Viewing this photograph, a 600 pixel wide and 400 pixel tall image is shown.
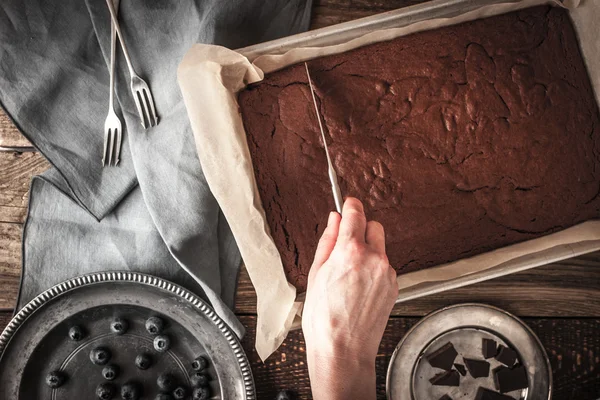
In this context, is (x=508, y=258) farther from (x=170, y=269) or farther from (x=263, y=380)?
(x=170, y=269)

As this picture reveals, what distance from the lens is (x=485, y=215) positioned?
1964mm

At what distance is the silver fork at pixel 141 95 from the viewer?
6.68 ft

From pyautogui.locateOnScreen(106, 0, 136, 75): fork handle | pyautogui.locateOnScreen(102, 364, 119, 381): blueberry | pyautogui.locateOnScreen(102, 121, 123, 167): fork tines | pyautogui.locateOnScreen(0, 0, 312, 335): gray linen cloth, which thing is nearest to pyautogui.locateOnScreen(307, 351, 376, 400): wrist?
pyautogui.locateOnScreen(0, 0, 312, 335): gray linen cloth

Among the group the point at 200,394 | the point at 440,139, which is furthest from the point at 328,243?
the point at 200,394

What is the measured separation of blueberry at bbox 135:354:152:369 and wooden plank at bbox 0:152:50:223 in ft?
2.47

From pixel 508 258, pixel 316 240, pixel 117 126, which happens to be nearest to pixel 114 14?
pixel 117 126

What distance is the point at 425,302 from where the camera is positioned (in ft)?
7.15

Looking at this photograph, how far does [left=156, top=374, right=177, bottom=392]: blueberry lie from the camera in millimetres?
2062

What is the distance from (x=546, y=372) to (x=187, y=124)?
5.71ft

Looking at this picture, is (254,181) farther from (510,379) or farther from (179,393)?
(510,379)

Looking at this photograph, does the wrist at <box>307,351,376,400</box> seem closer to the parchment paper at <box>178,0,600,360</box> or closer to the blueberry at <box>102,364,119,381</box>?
the parchment paper at <box>178,0,600,360</box>

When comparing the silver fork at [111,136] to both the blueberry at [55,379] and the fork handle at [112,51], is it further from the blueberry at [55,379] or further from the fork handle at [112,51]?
the blueberry at [55,379]

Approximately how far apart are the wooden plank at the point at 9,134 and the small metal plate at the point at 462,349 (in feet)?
5.78

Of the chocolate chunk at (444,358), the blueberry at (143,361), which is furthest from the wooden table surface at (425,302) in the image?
the blueberry at (143,361)
